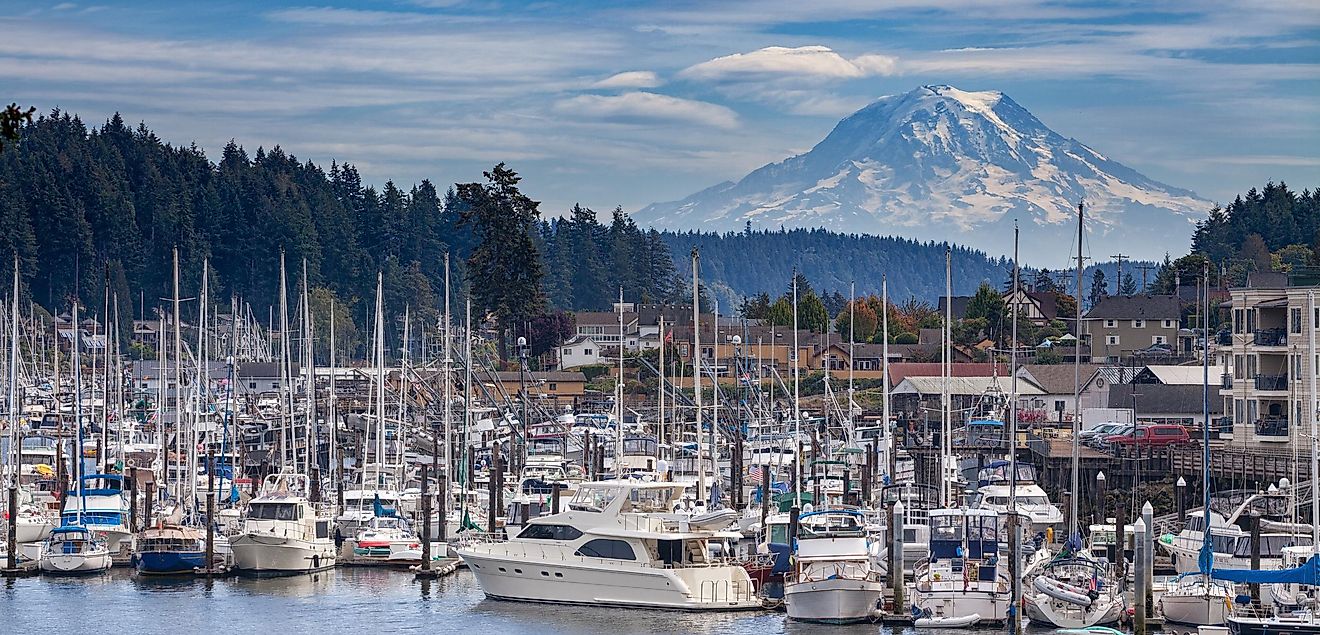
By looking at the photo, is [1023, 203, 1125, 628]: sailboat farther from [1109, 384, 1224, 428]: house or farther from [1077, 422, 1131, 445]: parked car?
[1109, 384, 1224, 428]: house

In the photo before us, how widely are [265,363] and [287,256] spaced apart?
212 ft

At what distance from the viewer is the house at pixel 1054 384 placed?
101m

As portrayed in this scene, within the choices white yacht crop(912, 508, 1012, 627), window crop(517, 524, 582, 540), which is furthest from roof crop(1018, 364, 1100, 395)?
window crop(517, 524, 582, 540)

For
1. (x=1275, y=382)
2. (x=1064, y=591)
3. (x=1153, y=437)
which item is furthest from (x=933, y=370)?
(x=1064, y=591)

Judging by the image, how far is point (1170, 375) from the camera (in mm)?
96688

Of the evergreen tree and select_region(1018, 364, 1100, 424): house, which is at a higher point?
the evergreen tree

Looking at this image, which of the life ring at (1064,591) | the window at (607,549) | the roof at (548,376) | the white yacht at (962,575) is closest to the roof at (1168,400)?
the white yacht at (962,575)

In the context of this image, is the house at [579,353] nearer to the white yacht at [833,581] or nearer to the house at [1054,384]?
the house at [1054,384]

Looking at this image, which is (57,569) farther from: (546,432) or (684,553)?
(546,432)

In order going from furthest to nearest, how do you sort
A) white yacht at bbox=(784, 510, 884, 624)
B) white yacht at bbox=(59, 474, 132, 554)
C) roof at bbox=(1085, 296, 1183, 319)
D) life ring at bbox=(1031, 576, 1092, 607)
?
roof at bbox=(1085, 296, 1183, 319)
white yacht at bbox=(59, 474, 132, 554)
white yacht at bbox=(784, 510, 884, 624)
life ring at bbox=(1031, 576, 1092, 607)

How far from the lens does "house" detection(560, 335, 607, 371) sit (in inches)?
5955

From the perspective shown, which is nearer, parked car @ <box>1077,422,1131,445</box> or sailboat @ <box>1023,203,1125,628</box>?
sailboat @ <box>1023,203,1125,628</box>

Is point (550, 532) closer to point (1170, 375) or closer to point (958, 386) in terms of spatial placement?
point (1170, 375)

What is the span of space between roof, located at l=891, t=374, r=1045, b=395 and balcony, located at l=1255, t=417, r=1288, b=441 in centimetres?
2946
